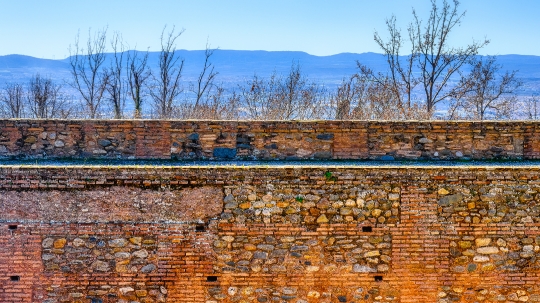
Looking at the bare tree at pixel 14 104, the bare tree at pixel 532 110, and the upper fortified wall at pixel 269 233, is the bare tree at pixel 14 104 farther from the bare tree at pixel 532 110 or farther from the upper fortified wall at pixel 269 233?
the bare tree at pixel 532 110

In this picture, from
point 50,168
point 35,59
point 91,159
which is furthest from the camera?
point 35,59

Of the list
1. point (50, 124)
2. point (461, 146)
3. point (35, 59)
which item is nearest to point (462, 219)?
point (461, 146)

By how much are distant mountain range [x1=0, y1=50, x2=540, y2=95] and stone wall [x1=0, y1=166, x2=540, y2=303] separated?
54.3 meters

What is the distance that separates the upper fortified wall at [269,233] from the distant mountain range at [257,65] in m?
54.2

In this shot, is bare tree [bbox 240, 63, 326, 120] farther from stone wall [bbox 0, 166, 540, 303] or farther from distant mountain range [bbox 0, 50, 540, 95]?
distant mountain range [bbox 0, 50, 540, 95]

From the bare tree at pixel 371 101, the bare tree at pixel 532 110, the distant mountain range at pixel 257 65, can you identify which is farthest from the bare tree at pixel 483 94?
the distant mountain range at pixel 257 65

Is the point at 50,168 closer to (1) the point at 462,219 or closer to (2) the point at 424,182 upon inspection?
(2) the point at 424,182

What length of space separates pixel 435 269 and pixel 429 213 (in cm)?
79

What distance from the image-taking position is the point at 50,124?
36.4 ft

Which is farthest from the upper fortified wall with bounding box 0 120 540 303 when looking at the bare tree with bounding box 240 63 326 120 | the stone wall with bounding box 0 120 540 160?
the bare tree with bounding box 240 63 326 120

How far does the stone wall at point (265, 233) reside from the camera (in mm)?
8289

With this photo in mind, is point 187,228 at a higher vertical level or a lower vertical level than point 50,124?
lower

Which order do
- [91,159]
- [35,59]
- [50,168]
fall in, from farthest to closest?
[35,59]
[91,159]
[50,168]

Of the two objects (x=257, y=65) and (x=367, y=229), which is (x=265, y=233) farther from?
(x=257, y=65)
